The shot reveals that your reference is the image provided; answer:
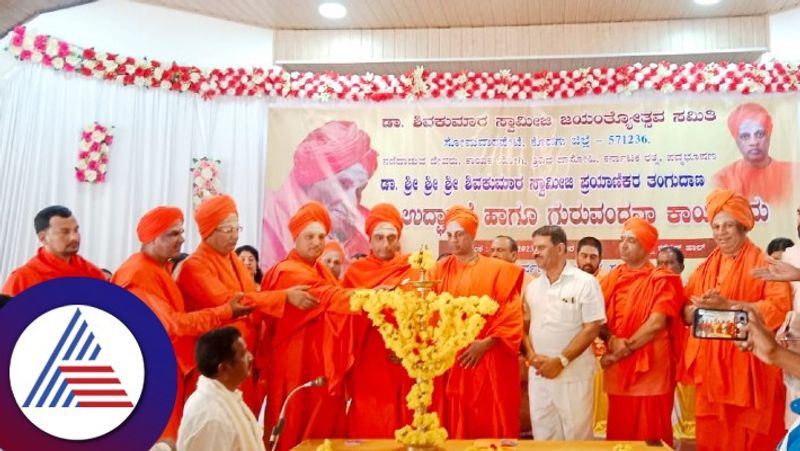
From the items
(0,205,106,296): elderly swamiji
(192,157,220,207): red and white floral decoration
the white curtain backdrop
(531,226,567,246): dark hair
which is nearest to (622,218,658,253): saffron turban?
(531,226,567,246): dark hair

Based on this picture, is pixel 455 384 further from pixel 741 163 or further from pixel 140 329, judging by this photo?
pixel 741 163

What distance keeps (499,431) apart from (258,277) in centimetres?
263

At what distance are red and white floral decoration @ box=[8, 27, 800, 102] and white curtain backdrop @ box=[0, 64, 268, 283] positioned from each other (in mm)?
143

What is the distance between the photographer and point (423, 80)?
6496 millimetres

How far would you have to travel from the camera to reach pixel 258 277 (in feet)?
18.4

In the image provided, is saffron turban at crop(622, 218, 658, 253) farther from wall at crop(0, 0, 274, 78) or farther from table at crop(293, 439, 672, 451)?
wall at crop(0, 0, 274, 78)

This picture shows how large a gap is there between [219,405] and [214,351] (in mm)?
183

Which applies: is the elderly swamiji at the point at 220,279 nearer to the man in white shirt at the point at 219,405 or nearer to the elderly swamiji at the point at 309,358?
the elderly swamiji at the point at 309,358

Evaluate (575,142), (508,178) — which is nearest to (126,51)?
(508,178)

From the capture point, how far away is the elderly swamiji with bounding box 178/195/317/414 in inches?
143

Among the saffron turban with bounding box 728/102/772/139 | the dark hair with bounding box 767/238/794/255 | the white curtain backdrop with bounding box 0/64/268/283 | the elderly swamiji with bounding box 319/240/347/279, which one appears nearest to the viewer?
the elderly swamiji with bounding box 319/240/347/279

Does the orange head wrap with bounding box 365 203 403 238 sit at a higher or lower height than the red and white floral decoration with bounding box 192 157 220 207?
lower

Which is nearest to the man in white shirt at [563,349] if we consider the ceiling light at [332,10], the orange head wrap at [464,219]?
the orange head wrap at [464,219]

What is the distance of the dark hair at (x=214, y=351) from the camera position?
2209 millimetres
